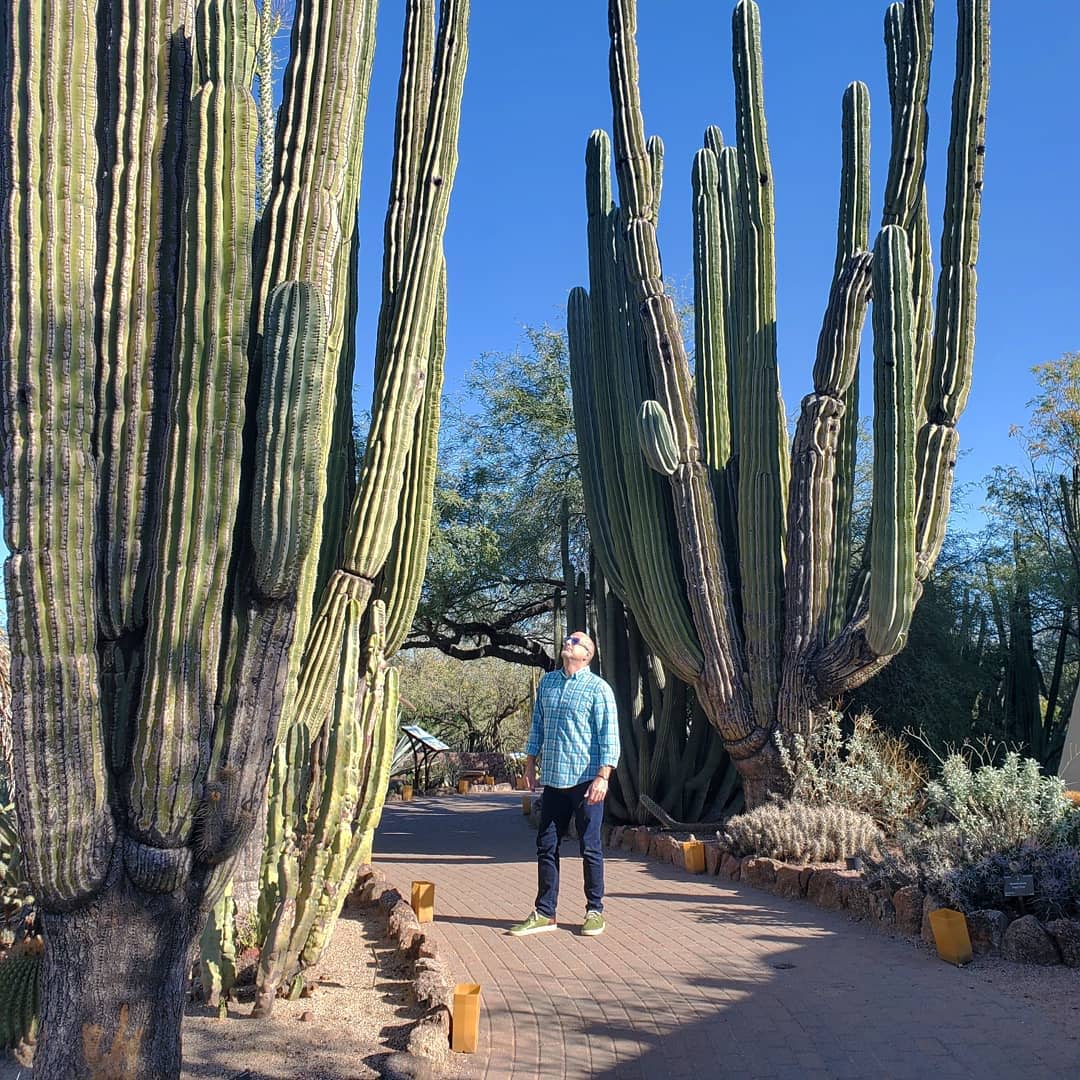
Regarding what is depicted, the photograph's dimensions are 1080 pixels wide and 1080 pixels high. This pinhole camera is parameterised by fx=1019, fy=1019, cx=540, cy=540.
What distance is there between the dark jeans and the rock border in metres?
1.48

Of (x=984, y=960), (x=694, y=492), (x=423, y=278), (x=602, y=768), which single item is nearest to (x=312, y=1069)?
(x=602, y=768)

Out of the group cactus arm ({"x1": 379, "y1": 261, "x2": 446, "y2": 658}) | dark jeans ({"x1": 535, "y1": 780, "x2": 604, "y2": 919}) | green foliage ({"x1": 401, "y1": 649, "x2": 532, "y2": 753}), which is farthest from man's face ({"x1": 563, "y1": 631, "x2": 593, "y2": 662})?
green foliage ({"x1": 401, "y1": 649, "x2": 532, "y2": 753})

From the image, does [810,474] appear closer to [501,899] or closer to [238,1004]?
[501,899]

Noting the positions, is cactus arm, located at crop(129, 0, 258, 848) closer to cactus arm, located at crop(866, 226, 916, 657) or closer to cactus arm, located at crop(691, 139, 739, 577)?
cactus arm, located at crop(866, 226, 916, 657)

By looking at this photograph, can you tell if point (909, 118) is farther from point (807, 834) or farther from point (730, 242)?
point (807, 834)

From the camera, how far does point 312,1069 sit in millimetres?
3535

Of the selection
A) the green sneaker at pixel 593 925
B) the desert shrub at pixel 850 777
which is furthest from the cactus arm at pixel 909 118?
the green sneaker at pixel 593 925

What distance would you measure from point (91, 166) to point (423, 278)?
6.76 feet

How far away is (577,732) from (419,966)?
1.52m

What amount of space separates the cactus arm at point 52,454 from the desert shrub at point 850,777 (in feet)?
18.8

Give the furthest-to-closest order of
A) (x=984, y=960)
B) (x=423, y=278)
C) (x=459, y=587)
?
(x=459, y=587) → (x=423, y=278) → (x=984, y=960)

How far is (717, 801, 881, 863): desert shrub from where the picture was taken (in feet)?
22.1

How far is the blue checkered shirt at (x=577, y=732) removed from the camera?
5570 mm

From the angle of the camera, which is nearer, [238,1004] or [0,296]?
[0,296]
